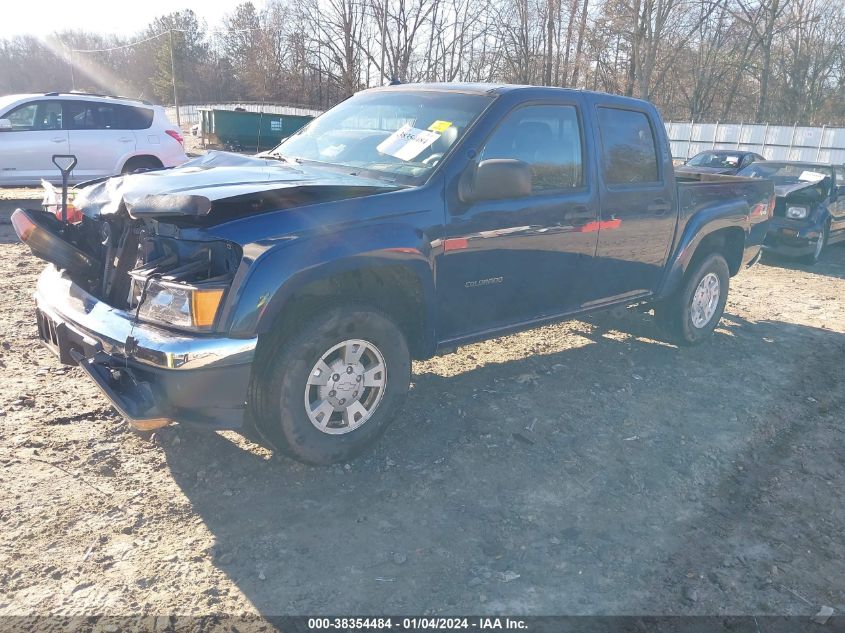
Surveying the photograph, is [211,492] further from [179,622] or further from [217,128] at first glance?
[217,128]

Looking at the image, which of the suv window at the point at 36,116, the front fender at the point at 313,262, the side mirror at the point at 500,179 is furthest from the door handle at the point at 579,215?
the suv window at the point at 36,116

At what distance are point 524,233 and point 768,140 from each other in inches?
1096

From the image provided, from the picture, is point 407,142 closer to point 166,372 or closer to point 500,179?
point 500,179

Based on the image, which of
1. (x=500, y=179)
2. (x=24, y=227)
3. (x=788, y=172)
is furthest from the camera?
(x=788, y=172)

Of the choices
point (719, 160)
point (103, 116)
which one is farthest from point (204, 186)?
point (719, 160)

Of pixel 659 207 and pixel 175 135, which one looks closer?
pixel 659 207

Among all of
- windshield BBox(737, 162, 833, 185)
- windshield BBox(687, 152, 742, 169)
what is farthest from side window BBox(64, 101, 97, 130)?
windshield BBox(687, 152, 742, 169)

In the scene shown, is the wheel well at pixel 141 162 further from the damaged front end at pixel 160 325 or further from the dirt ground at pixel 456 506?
the damaged front end at pixel 160 325

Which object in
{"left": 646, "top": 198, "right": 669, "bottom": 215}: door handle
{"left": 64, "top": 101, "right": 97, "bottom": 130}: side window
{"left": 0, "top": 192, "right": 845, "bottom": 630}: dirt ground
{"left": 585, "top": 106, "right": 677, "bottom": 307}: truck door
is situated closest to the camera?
{"left": 0, "top": 192, "right": 845, "bottom": 630}: dirt ground

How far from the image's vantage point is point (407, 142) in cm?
388

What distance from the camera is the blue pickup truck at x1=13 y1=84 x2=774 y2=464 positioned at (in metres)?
2.83

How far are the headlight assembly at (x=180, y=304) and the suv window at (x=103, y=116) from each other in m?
10.2

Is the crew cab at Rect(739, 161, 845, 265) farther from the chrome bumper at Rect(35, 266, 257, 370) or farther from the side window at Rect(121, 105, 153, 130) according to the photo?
the side window at Rect(121, 105, 153, 130)

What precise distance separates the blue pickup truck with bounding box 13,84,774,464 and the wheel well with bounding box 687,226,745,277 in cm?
98
